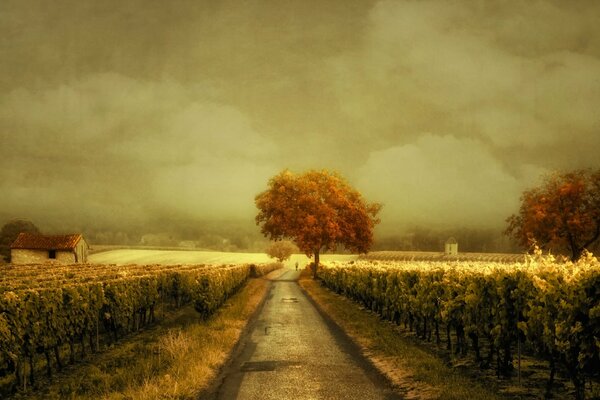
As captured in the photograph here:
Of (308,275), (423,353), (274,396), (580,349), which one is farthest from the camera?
(308,275)

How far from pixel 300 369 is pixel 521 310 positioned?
20.8 ft

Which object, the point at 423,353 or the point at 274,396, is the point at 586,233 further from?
the point at 274,396

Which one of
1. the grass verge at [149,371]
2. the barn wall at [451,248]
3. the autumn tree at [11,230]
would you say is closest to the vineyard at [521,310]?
the grass verge at [149,371]

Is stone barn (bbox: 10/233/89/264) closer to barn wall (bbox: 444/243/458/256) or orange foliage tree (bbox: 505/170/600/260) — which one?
orange foliage tree (bbox: 505/170/600/260)

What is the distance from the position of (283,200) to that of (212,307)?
44141 mm

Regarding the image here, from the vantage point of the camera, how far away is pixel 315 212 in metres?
71.8

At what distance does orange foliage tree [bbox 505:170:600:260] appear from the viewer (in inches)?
2459

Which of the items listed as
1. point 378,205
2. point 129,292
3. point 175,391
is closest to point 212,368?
point 175,391

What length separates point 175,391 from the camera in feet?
39.4

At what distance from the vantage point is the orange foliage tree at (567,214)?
6247cm

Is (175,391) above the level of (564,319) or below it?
below

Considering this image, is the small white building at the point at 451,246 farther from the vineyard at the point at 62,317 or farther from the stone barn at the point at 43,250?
the vineyard at the point at 62,317

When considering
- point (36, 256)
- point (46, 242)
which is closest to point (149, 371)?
A: point (36, 256)

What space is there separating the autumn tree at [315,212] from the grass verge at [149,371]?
49.0 metres
